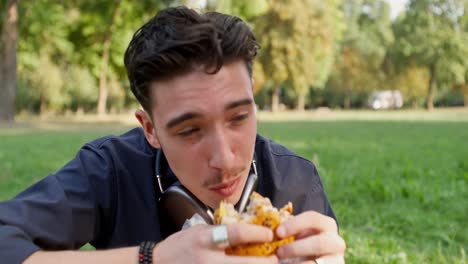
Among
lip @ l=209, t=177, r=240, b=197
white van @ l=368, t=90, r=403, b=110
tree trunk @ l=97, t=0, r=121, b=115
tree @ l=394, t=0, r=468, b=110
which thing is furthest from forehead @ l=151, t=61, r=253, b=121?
white van @ l=368, t=90, r=403, b=110

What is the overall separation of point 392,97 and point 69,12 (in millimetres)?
49590

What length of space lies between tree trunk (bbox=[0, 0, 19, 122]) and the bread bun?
918 inches

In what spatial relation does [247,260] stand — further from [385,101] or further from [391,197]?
[385,101]

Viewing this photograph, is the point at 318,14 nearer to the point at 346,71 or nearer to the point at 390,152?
the point at 346,71

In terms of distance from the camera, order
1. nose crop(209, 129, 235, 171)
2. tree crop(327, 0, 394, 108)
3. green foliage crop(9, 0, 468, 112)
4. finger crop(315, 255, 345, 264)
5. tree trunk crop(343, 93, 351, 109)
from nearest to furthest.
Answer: finger crop(315, 255, 345, 264) < nose crop(209, 129, 235, 171) < green foliage crop(9, 0, 468, 112) < tree crop(327, 0, 394, 108) < tree trunk crop(343, 93, 351, 109)

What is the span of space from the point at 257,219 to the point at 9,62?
931 inches

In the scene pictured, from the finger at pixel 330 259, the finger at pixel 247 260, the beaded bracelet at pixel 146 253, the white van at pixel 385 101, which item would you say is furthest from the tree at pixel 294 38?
the finger at pixel 247 260

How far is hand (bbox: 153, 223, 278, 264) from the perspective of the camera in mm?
1419

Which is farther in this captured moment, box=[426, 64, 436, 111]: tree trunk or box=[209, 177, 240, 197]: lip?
box=[426, 64, 436, 111]: tree trunk

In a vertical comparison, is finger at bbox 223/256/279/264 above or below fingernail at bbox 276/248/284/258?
above

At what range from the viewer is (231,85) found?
1.93 m

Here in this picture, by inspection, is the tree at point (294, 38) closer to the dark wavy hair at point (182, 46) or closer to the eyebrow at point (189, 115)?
the dark wavy hair at point (182, 46)

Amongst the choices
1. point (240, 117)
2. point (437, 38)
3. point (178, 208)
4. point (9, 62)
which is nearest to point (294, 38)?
point (437, 38)

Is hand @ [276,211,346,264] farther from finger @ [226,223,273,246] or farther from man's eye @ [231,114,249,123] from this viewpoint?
man's eye @ [231,114,249,123]
